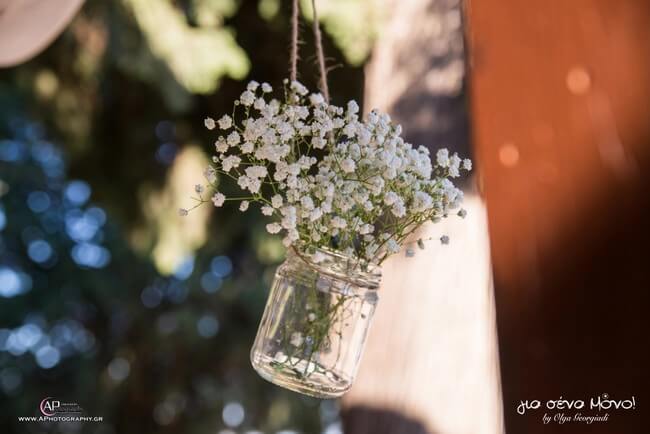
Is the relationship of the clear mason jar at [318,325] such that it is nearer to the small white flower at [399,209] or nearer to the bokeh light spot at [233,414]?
the small white flower at [399,209]

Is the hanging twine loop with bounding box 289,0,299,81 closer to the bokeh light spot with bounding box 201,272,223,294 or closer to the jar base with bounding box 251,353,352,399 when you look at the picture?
the jar base with bounding box 251,353,352,399

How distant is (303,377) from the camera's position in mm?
904

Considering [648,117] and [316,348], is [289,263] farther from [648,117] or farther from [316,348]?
[648,117]

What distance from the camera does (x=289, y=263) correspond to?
3.06 feet

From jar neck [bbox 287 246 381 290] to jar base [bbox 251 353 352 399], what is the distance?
0.12 metres

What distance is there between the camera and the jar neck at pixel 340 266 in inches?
35.1

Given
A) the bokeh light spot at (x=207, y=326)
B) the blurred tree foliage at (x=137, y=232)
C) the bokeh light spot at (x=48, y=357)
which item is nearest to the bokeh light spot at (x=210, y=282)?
the blurred tree foliage at (x=137, y=232)

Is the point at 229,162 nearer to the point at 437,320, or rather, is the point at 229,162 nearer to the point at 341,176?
the point at 341,176

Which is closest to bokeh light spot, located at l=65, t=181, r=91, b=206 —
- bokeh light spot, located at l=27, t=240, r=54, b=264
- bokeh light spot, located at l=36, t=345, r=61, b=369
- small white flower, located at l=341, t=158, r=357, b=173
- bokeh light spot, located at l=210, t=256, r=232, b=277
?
bokeh light spot, located at l=27, t=240, r=54, b=264

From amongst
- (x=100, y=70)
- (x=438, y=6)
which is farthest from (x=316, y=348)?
(x=100, y=70)

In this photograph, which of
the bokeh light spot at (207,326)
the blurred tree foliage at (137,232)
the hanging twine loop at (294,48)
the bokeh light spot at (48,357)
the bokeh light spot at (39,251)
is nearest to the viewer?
the hanging twine loop at (294,48)

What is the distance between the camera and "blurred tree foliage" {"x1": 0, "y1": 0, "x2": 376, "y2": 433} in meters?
2.52

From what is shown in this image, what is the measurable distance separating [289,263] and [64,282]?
2.80 meters

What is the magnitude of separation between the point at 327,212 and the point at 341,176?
2.1 inches
